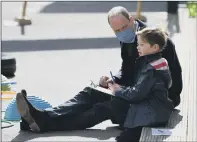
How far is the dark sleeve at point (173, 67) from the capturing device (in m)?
6.27

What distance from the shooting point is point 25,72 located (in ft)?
31.6

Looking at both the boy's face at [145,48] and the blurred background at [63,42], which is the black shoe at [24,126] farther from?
the blurred background at [63,42]

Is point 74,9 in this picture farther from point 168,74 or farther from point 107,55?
point 168,74

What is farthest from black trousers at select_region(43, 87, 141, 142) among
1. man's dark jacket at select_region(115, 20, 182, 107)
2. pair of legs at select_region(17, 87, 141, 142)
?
man's dark jacket at select_region(115, 20, 182, 107)

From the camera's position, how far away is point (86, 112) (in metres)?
6.39

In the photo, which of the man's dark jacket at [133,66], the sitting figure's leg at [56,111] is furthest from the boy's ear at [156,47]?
A: the sitting figure's leg at [56,111]

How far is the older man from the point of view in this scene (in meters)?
6.15

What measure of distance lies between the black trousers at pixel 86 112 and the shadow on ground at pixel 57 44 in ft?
16.4

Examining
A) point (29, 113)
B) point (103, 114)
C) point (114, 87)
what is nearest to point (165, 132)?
point (114, 87)

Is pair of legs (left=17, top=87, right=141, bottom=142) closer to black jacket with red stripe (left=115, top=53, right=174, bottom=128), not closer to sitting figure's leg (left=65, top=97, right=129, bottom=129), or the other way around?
sitting figure's leg (left=65, top=97, right=129, bottom=129)

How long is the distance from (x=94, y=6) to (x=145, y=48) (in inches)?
414

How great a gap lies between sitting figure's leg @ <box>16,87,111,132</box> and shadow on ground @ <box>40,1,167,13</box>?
9.14 m

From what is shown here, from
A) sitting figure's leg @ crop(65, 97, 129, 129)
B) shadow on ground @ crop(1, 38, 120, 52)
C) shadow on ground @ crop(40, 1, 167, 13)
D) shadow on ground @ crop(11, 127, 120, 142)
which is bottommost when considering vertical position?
shadow on ground @ crop(11, 127, 120, 142)

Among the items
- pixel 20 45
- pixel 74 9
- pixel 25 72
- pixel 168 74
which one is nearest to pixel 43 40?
pixel 20 45
